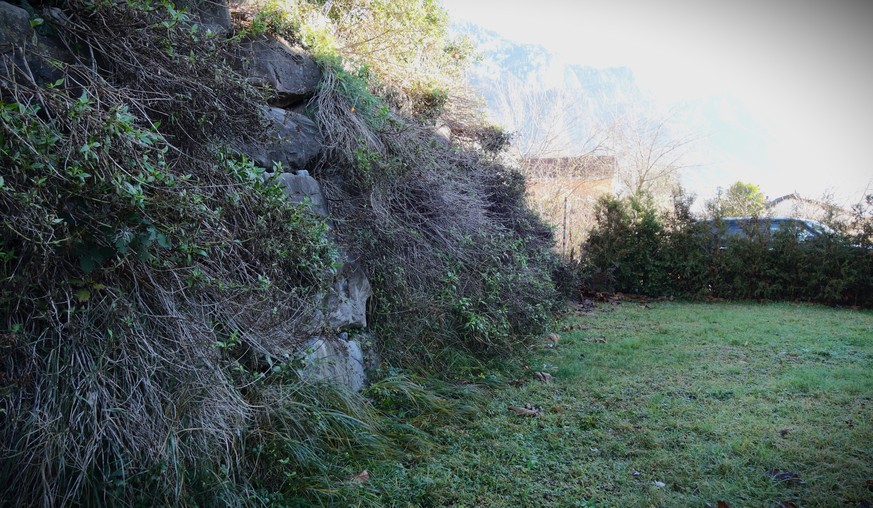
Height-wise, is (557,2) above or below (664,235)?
above

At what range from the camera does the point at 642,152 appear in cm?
1789

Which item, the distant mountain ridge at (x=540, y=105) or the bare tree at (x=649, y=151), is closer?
the distant mountain ridge at (x=540, y=105)

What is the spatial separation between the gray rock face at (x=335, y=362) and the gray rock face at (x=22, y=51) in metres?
1.98

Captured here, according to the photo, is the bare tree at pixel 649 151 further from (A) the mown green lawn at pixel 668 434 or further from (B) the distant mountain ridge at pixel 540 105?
(A) the mown green lawn at pixel 668 434

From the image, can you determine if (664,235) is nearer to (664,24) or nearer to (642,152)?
(664,24)

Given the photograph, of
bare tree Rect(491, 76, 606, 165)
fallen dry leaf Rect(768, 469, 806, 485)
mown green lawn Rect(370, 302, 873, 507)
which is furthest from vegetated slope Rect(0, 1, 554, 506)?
bare tree Rect(491, 76, 606, 165)

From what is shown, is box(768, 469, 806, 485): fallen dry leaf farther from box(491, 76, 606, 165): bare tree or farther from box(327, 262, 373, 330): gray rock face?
box(491, 76, 606, 165): bare tree

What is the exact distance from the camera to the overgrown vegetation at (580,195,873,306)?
9102mm

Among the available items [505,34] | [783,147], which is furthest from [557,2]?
Answer: [783,147]

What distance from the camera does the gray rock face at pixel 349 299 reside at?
4.00 meters

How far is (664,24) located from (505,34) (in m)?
28.5

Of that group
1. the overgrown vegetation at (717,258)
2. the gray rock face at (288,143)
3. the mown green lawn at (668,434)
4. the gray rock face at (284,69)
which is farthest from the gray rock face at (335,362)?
the overgrown vegetation at (717,258)

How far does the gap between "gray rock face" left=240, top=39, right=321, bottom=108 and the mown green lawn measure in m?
3.21

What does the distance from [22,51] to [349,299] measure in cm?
250
